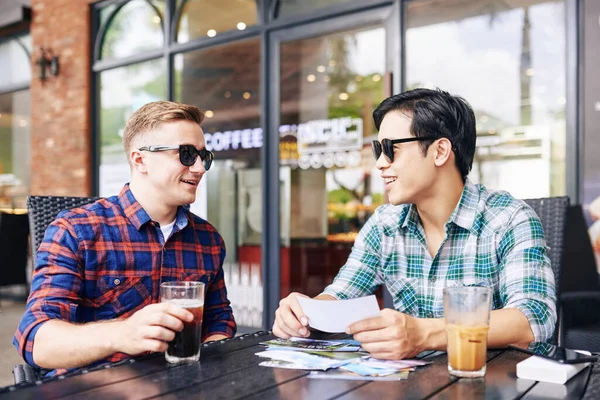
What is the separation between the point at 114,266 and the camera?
1834 millimetres

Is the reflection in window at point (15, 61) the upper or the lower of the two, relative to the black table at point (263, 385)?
upper

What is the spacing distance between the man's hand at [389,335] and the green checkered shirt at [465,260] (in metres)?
0.37

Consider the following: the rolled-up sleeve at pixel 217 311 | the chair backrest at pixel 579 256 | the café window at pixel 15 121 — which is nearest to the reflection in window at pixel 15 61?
the café window at pixel 15 121

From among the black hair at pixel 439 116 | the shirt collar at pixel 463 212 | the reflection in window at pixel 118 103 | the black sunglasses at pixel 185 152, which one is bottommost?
the shirt collar at pixel 463 212

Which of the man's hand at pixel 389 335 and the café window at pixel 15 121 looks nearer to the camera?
the man's hand at pixel 389 335

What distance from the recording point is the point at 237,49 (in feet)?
17.1

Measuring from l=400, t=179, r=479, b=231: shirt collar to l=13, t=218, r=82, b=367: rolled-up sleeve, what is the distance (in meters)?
1.00

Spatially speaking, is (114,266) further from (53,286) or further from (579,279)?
(579,279)

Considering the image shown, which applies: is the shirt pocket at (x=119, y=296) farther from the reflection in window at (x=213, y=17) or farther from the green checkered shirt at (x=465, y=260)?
the reflection in window at (x=213, y=17)

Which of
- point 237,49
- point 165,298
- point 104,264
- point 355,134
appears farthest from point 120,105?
point 165,298

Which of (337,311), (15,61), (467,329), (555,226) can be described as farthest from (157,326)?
(15,61)

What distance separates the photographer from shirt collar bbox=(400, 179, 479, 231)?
1835mm

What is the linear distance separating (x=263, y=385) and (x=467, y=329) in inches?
16.6

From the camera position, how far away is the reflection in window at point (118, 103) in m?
5.86
